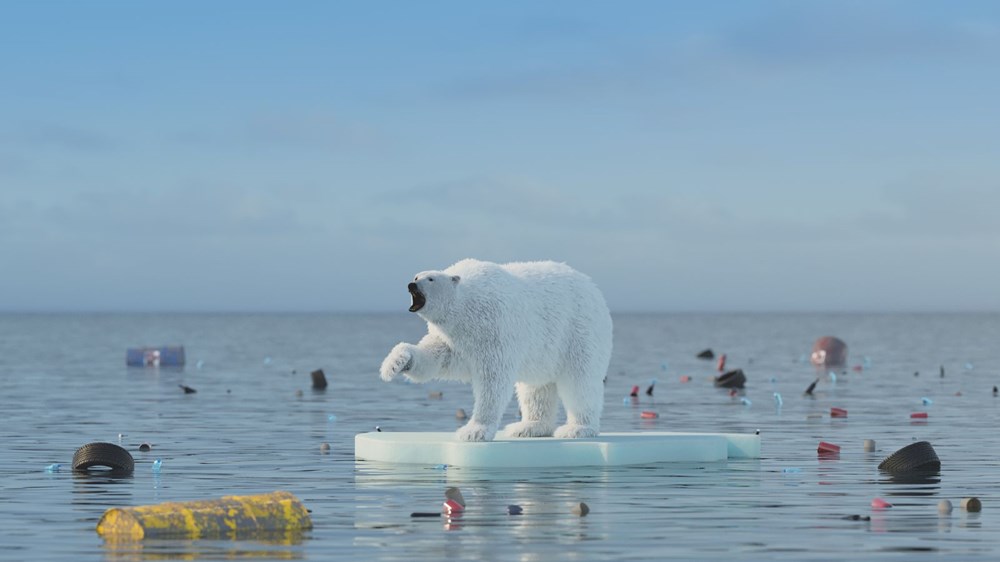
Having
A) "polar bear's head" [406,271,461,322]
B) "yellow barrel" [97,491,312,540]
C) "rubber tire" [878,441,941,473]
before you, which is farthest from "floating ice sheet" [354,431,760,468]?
"yellow barrel" [97,491,312,540]

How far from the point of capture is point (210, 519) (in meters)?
15.4

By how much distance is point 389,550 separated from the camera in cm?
1445

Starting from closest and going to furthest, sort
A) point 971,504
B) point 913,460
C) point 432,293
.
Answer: point 971,504
point 432,293
point 913,460

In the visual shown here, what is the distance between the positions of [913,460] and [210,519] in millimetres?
10817

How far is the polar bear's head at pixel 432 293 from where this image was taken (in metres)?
21.7

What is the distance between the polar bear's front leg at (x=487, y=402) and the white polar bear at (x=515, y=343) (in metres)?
0.01

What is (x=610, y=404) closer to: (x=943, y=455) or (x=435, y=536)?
(x=943, y=455)

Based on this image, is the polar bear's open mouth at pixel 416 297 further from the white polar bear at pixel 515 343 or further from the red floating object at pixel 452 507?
the red floating object at pixel 452 507

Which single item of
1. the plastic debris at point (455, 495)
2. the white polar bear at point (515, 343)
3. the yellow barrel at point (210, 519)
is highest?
the white polar bear at point (515, 343)

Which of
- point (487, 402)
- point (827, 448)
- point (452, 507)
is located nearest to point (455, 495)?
point (452, 507)

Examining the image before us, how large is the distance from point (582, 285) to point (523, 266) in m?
0.93

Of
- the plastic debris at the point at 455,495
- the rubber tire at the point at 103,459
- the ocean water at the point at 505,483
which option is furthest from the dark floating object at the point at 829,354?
the plastic debris at the point at 455,495

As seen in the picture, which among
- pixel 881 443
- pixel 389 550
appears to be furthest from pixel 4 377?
pixel 389 550

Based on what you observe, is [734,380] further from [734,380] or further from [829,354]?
[829,354]
